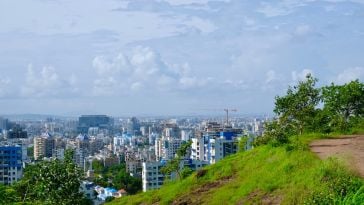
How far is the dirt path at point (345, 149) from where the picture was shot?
7975mm

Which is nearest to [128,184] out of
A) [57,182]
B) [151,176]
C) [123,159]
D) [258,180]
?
[151,176]

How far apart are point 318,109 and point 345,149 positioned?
487 cm

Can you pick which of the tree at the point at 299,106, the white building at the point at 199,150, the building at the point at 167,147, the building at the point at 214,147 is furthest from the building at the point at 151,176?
the building at the point at 167,147

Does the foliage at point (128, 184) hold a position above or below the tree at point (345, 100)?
below

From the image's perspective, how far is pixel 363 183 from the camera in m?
6.43

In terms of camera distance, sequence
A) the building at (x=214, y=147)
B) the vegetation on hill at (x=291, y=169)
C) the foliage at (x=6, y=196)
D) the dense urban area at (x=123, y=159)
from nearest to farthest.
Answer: the foliage at (x=6, y=196)
the vegetation on hill at (x=291, y=169)
the dense urban area at (x=123, y=159)
the building at (x=214, y=147)

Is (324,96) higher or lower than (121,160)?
higher

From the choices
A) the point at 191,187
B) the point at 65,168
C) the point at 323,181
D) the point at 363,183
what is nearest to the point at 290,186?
the point at 323,181

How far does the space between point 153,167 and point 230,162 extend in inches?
1624

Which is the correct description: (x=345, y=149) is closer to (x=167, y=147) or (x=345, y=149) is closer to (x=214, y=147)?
(x=214, y=147)

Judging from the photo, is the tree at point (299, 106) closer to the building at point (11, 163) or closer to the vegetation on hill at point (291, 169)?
the vegetation on hill at point (291, 169)

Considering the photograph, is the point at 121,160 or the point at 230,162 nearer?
the point at 230,162

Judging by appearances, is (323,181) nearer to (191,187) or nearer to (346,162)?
(346,162)

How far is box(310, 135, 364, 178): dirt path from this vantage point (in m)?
7.97
